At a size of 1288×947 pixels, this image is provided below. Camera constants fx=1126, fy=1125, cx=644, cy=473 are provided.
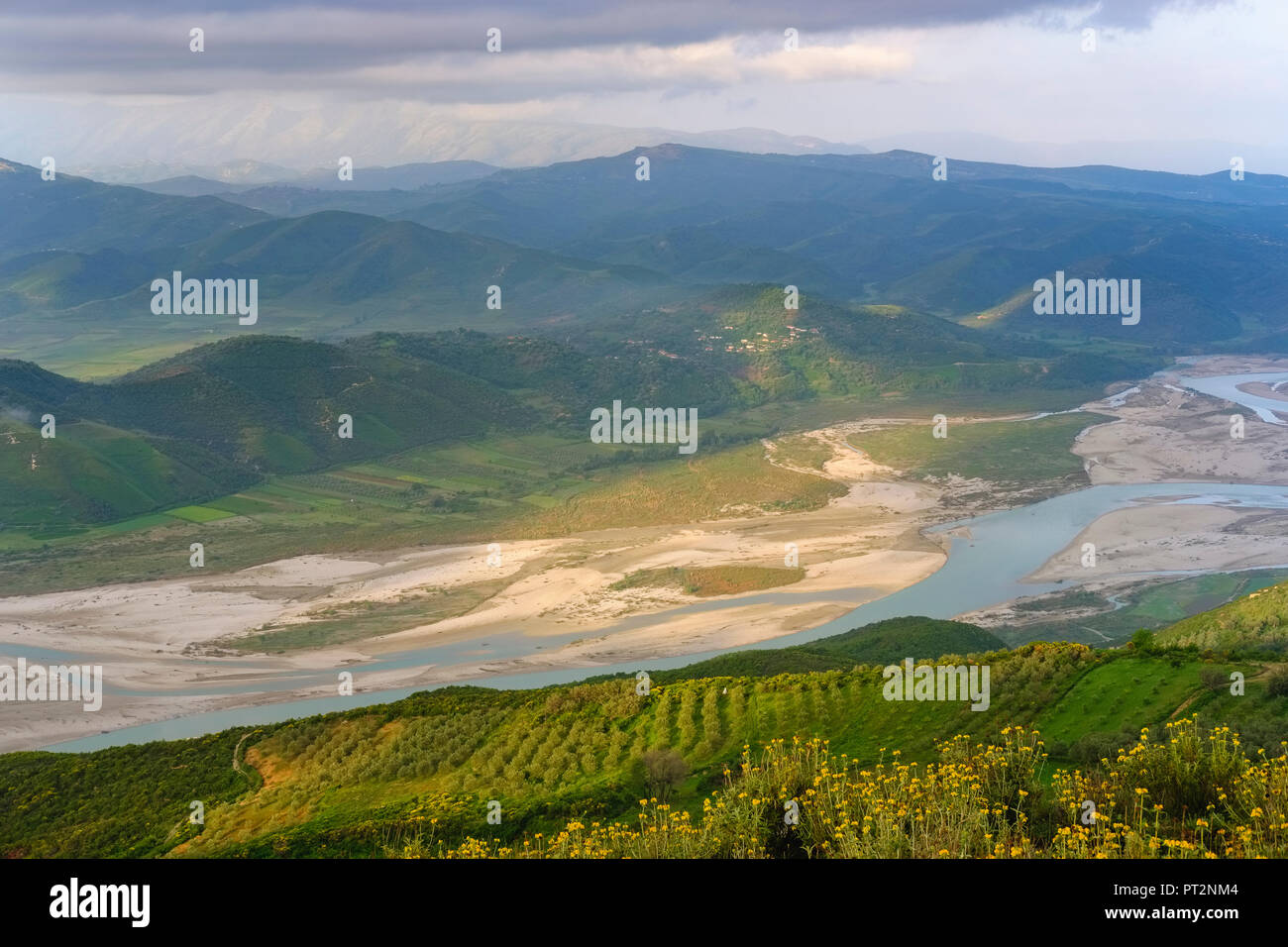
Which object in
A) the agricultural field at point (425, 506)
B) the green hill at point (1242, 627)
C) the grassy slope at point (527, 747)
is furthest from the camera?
the agricultural field at point (425, 506)

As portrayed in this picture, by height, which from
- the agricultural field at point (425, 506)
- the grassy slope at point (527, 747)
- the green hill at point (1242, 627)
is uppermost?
the agricultural field at point (425, 506)

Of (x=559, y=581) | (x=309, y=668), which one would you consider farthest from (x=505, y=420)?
(x=309, y=668)

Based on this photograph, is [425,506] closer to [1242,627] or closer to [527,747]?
[527,747]

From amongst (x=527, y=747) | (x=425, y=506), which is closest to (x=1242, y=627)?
(x=527, y=747)

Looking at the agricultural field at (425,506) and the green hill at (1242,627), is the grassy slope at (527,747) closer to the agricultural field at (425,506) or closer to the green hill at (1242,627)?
the green hill at (1242,627)

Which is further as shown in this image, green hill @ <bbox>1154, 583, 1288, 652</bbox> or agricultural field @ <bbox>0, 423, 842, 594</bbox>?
agricultural field @ <bbox>0, 423, 842, 594</bbox>

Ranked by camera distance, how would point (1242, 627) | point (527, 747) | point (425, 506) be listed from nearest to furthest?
point (527, 747) → point (1242, 627) → point (425, 506)

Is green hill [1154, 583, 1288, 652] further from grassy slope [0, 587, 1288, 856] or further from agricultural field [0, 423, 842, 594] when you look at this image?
agricultural field [0, 423, 842, 594]

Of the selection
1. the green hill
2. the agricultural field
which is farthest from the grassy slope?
the agricultural field

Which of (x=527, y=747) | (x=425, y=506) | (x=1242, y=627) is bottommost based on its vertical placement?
(x=527, y=747)

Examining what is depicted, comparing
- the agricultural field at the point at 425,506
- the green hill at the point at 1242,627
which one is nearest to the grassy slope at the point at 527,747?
the green hill at the point at 1242,627

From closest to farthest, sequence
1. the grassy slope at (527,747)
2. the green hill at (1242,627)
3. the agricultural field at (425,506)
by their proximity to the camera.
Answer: the grassy slope at (527,747) → the green hill at (1242,627) → the agricultural field at (425,506)

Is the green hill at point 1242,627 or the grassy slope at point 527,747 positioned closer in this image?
the grassy slope at point 527,747
